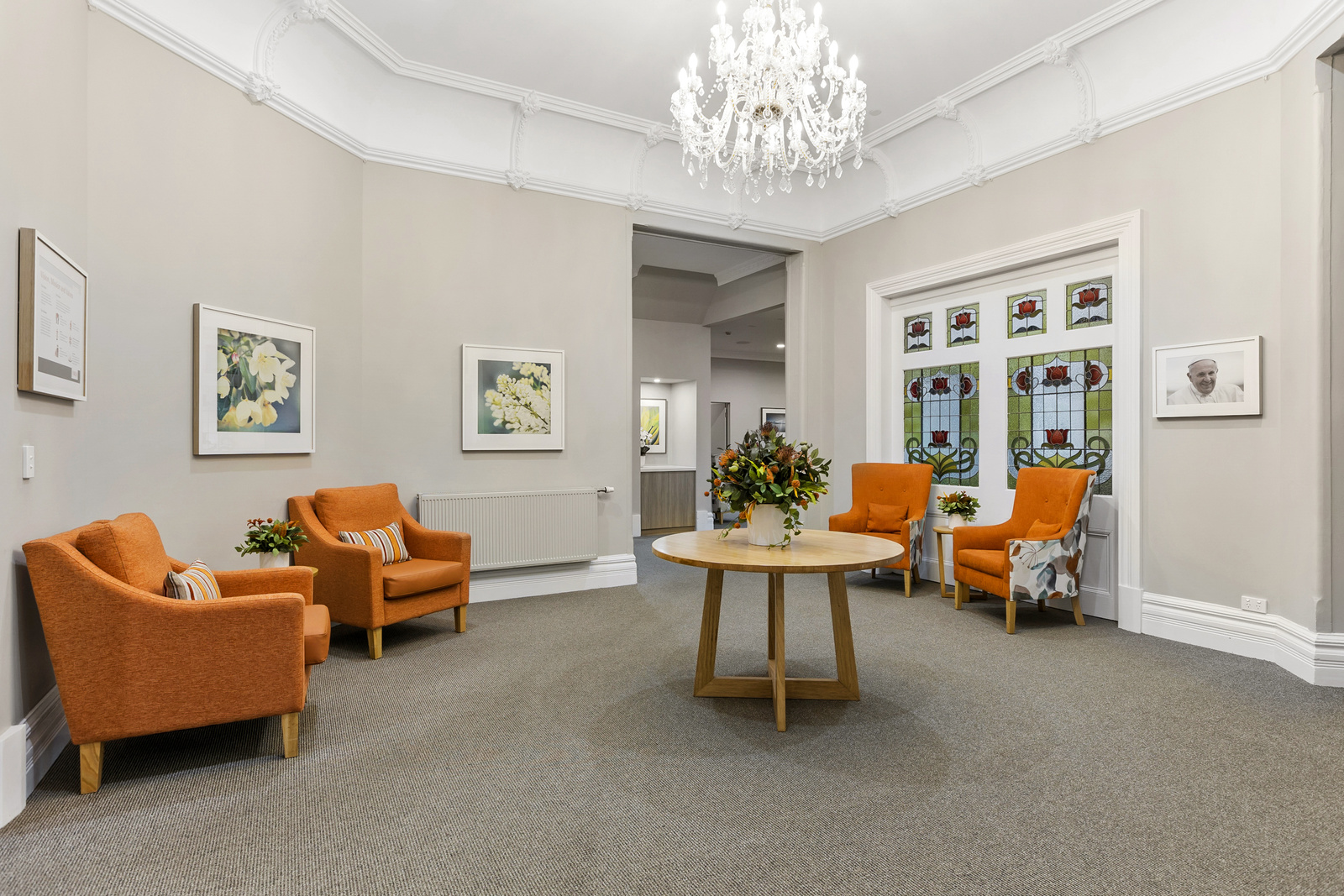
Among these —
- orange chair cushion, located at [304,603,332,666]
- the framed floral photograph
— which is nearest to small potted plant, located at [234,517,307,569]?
orange chair cushion, located at [304,603,332,666]

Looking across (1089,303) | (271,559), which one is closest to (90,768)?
(271,559)

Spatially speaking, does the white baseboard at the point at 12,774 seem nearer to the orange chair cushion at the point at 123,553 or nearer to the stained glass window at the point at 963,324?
the orange chair cushion at the point at 123,553

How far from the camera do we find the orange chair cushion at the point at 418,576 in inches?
159

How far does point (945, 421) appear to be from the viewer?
6.08 meters

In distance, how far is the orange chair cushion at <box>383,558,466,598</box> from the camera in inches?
159

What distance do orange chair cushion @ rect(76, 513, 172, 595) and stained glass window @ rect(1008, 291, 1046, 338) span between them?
5.71 meters

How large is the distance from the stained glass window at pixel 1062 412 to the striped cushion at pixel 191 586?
5306mm

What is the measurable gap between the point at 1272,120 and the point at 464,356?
5.37 m

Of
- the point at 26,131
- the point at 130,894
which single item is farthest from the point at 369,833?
the point at 26,131

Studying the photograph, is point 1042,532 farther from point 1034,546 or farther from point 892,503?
point 892,503

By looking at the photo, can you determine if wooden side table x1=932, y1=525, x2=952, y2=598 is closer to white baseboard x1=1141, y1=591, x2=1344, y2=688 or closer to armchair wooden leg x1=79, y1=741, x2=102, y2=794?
white baseboard x1=1141, y1=591, x2=1344, y2=688

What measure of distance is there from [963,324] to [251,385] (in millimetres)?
5378

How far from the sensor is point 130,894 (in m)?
1.87

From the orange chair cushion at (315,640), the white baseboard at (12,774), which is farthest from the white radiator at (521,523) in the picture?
the white baseboard at (12,774)
